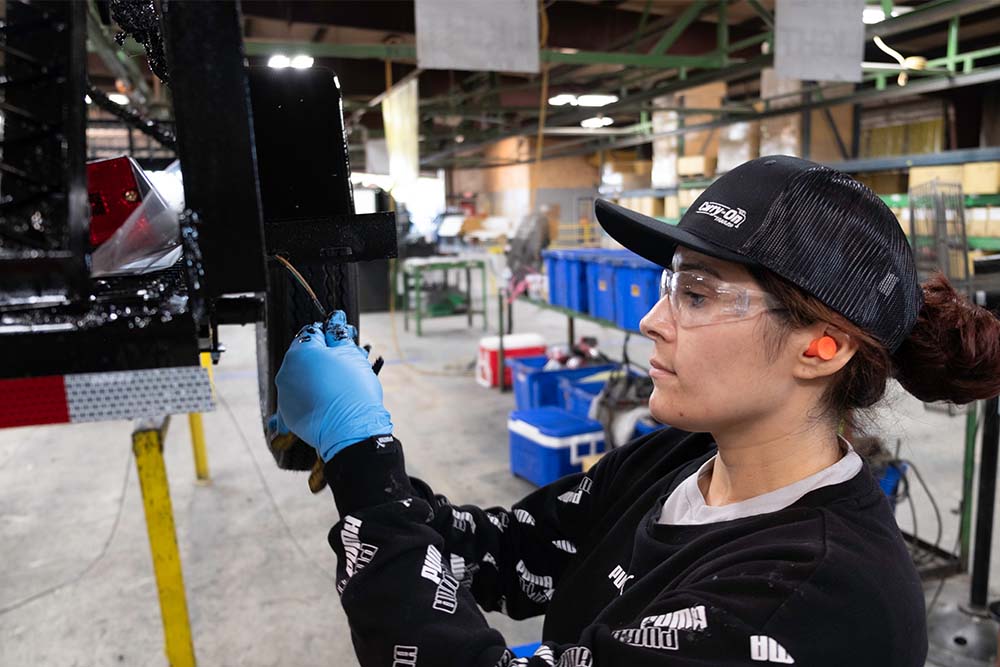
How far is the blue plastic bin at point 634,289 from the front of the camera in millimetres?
4145

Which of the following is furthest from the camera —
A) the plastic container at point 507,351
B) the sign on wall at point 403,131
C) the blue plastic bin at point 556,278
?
the plastic container at point 507,351

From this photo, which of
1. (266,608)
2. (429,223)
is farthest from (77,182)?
(429,223)

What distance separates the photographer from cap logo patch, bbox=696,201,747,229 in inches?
38.5

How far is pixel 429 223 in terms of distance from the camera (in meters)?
15.4

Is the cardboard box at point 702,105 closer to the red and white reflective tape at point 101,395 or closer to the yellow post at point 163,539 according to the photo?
the yellow post at point 163,539

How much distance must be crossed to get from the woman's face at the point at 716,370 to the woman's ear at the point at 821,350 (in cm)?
3

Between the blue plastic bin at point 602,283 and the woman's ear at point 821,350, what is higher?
the woman's ear at point 821,350

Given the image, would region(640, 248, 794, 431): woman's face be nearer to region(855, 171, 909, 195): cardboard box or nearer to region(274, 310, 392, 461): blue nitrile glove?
region(274, 310, 392, 461): blue nitrile glove

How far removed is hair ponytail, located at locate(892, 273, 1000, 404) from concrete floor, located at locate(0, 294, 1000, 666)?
0.09 m

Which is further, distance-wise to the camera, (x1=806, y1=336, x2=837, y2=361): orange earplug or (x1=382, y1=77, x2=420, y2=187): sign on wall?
(x1=382, y1=77, x2=420, y2=187): sign on wall

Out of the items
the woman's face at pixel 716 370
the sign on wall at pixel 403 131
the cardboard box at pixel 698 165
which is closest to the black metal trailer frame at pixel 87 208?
the woman's face at pixel 716 370

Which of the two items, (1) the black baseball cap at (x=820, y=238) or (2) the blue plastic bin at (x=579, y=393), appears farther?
(2) the blue plastic bin at (x=579, y=393)

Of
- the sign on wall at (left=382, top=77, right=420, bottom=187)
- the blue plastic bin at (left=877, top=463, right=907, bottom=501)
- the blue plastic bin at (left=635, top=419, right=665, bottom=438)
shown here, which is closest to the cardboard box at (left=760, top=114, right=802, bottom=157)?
the sign on wall at (left=382, top=77, right=420, bottom=187)

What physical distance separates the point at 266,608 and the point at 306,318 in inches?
94.6
